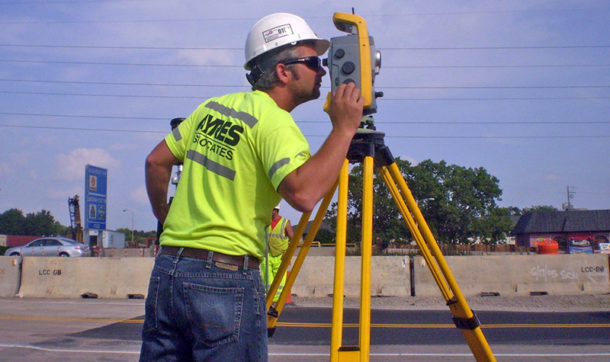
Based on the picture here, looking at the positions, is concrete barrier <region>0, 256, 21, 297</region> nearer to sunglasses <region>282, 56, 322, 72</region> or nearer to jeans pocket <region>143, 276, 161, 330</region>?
jeans pocket <region>143, 276, 161, 330</region>

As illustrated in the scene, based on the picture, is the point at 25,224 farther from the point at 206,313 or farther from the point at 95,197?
the point at 206,313

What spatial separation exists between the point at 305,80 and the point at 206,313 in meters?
0.85

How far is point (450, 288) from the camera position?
2699 millimetres

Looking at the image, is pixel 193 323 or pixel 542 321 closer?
pixel 193 323

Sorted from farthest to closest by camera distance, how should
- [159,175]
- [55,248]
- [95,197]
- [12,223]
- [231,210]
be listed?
[12,223] < [55,248] < [95,197] < [159,175] < [231,210]

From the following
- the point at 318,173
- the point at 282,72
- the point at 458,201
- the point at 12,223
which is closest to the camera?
the point at 318,173

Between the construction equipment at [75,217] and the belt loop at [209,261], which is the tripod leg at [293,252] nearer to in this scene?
the belt loop at [209,261]

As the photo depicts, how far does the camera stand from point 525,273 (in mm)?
12414

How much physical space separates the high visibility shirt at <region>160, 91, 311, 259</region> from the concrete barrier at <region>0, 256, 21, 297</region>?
13631 millimetres

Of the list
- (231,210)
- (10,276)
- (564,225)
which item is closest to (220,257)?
(231,210)

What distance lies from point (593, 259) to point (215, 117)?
1286 centimetres

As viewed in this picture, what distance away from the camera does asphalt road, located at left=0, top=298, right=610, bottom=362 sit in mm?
5977

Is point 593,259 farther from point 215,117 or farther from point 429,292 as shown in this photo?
point 215,117

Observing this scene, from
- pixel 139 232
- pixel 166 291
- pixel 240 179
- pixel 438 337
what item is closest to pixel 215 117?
pixel 240 179
